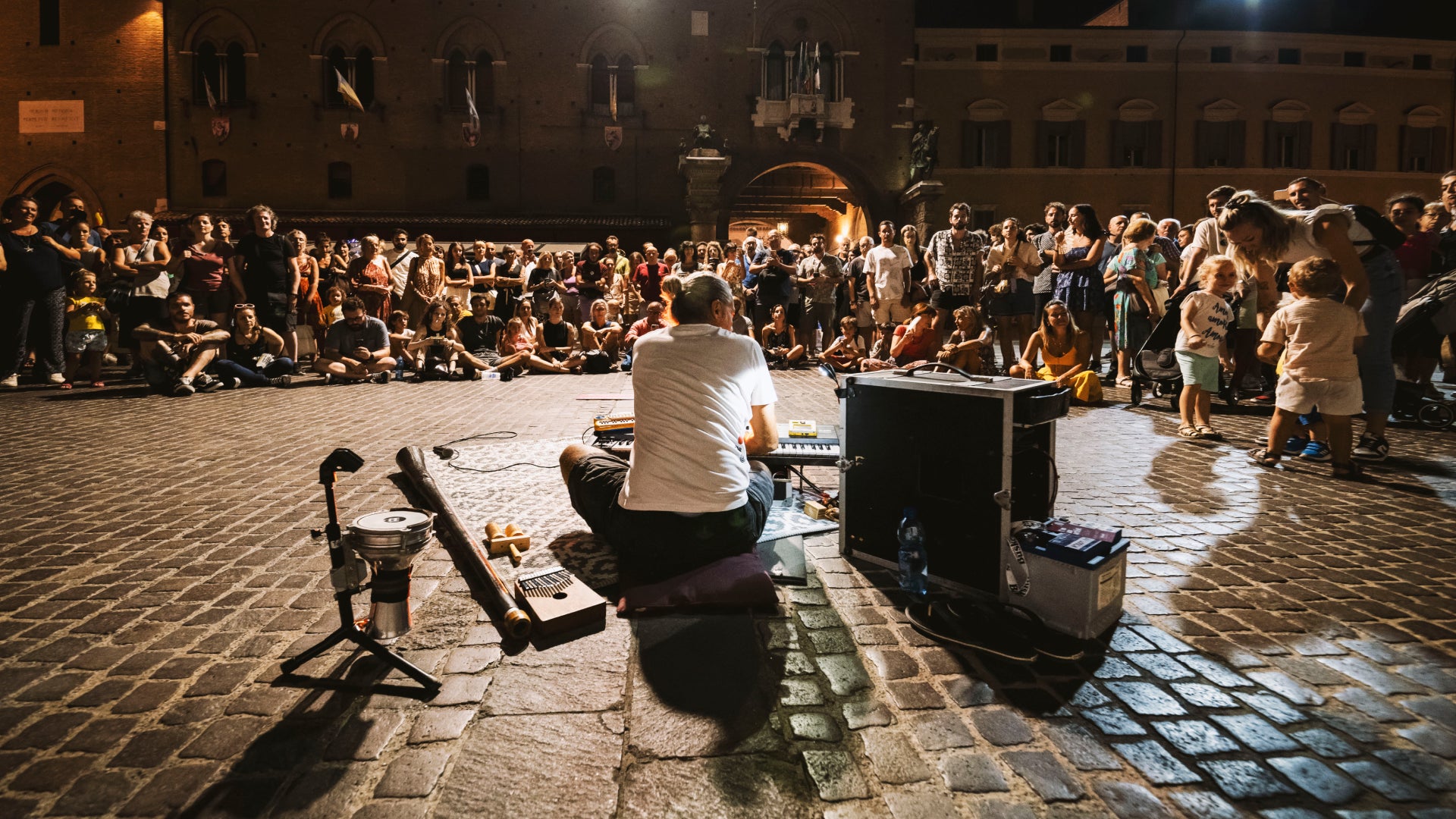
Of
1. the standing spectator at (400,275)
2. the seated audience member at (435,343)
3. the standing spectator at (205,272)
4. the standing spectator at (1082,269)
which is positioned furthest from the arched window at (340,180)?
the standing spectator at (1082,269)

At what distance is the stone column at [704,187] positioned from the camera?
91.9 feet

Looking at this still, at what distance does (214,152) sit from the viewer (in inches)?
1133

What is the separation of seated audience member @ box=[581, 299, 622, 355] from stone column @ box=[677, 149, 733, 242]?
13394 mm

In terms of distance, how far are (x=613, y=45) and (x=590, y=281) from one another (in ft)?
58.4

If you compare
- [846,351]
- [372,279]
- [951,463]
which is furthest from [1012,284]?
[372,279]

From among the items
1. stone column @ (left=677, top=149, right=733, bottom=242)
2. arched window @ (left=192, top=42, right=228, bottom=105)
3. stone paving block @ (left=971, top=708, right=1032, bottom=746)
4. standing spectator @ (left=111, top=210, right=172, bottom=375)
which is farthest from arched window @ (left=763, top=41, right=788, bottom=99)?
stone paving block @ (left=971, top=708, right=1032, bottom=746)

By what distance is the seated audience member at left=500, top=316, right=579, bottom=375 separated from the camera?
541 inches

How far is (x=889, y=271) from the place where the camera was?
1380 centimetres

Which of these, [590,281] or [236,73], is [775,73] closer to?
[590,281]

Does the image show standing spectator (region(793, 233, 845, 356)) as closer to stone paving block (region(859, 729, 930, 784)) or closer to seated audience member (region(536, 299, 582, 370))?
seated audience member (region(536, 299, 582, 370))

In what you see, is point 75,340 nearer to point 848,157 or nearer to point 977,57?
point 848,157

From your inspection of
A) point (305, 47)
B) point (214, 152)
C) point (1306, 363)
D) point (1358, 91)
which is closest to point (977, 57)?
point (1358, 91)

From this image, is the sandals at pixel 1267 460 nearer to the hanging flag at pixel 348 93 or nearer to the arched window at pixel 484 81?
the hanging flag at pixel 348 93

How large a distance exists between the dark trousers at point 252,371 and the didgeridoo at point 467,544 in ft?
27.3
